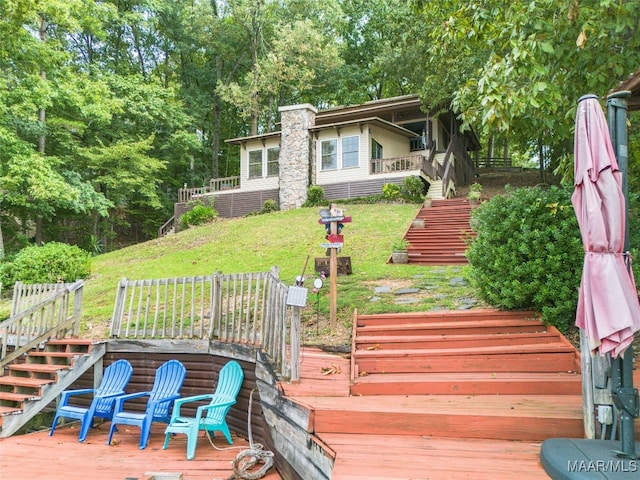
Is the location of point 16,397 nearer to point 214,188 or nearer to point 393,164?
point 393,164

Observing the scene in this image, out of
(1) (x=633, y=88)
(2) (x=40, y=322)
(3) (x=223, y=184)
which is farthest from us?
(3) (x=223, y=184)

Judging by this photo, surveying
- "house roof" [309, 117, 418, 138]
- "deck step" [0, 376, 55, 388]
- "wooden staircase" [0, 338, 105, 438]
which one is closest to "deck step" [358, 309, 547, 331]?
"wooden staircase" [0, 338, 105, 438]

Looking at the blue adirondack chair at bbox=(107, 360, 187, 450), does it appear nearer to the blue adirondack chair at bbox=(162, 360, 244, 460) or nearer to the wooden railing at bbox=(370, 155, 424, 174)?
the blue adirondack chair at bbox=(162, 360, 244, 460)

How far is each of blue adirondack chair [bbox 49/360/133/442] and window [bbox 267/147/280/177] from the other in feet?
53.8

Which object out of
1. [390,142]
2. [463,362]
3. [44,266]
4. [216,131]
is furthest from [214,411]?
[216,131]

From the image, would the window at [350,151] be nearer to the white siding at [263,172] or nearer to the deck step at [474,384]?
the white siding at [263,172]

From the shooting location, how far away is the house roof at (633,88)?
10.6 feet

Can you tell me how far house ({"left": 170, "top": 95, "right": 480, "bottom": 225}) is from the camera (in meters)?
19.5

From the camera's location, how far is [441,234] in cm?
1253

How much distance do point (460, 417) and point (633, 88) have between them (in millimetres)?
2958

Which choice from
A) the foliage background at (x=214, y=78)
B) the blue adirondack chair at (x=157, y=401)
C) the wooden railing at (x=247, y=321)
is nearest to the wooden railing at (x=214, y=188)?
the foliage background at (x=214, y=78)

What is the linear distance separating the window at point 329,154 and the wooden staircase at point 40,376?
15258mm

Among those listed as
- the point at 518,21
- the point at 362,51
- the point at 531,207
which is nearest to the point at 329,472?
the point at 531,207

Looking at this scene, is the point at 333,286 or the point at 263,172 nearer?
the point at 333,286
